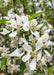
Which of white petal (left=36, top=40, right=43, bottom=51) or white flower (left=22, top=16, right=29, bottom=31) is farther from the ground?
white flower (left=22, top=16, right=29, bottom=31)

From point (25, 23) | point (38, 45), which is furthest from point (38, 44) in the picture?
point (25, 23)

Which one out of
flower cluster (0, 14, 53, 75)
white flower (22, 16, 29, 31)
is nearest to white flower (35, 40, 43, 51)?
flower cluster (0, 14, 53, 75)

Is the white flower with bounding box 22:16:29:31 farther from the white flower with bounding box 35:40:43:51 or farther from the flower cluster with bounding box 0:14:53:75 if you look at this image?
the white flower with bounding box 35:40:43:51

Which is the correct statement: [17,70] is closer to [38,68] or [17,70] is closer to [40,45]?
[38,68]

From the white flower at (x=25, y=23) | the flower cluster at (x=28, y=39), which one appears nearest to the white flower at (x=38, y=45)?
the flower cluster at (x=28, y=39)

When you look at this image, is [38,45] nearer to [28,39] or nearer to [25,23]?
[28,39]

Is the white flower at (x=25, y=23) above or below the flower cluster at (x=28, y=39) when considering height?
above

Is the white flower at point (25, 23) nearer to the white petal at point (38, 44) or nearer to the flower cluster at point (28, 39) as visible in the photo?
the flower cluster at point (28, 39)

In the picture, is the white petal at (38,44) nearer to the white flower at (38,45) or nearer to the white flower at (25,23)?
the white flower at (38,45)

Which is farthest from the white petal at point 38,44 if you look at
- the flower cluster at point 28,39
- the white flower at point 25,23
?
the white flower at point 25,23

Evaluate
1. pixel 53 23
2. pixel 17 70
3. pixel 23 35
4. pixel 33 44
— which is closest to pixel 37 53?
pixel 33 44

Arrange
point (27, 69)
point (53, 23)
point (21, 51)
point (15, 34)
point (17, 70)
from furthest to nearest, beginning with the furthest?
point (53, 23) → point (17, 70) → point (27, 69) → point (21, 51) → point (15, 34)
